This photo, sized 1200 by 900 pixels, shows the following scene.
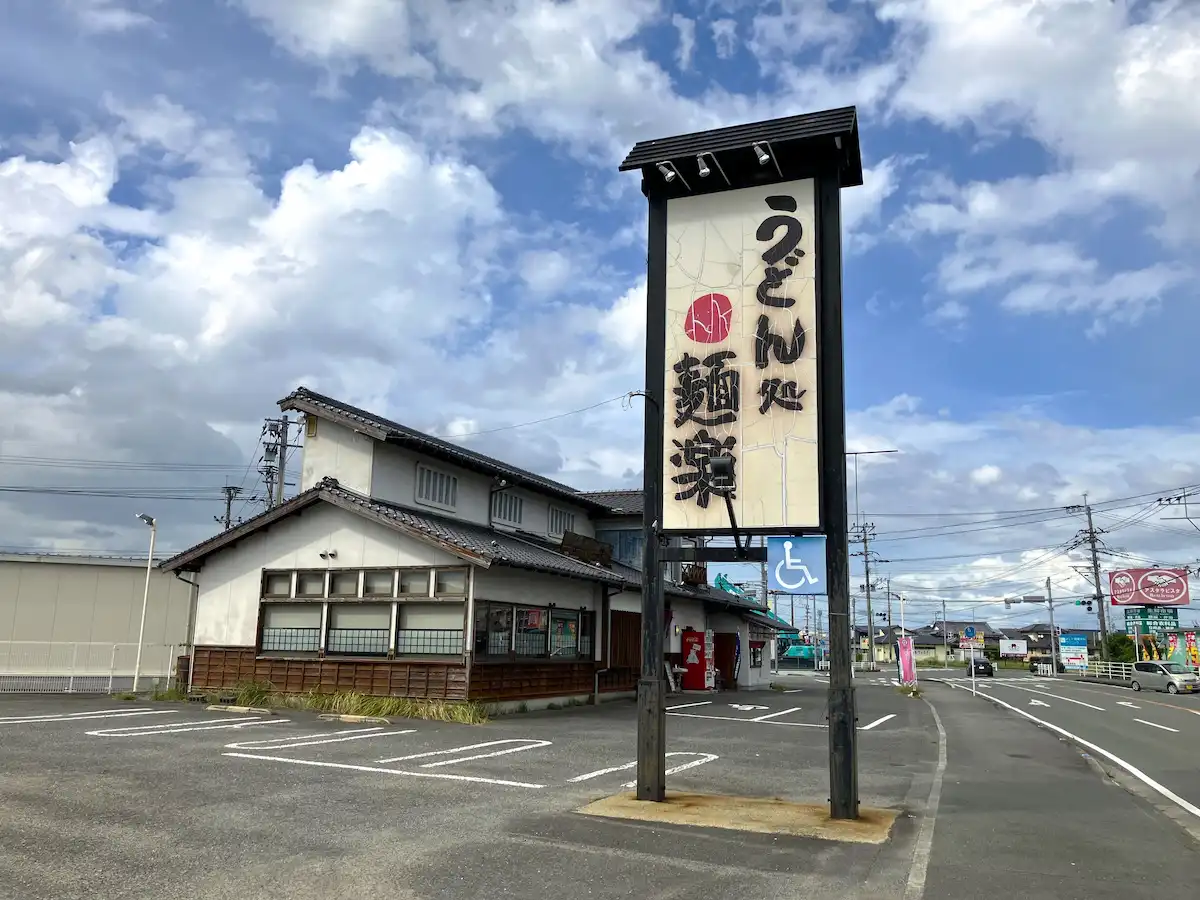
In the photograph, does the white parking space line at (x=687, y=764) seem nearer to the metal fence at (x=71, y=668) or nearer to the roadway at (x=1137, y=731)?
the roadway at (x=1137, y=731)

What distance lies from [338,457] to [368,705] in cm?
602

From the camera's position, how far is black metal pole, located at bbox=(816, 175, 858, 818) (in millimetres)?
8312

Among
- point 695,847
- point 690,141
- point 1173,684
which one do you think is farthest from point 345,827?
point 1173,684

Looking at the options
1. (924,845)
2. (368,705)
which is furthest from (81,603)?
(924,845)

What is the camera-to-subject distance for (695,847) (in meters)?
7.12

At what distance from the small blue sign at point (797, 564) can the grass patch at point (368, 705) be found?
389 inches

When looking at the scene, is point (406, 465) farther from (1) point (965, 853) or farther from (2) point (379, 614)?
(1) point (965, 853)

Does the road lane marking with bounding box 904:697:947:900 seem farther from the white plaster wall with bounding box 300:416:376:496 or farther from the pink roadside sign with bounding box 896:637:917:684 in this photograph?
the pink roadside sign with bounding box 896:637:917:684

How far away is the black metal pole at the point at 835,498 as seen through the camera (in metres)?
8.31

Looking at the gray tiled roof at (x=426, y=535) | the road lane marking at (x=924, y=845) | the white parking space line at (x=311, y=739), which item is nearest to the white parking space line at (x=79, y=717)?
the white parking space line at (x=311, y=739)

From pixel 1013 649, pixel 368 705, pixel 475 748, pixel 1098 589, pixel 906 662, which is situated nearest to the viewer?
pixel 475 748

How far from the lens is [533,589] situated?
2078 centimetres

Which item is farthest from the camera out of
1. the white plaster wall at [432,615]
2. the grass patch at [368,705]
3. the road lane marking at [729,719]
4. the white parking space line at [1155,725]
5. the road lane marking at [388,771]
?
the white parking space line at [1155,725]

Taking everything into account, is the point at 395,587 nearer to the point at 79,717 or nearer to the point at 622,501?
the point at 79,717
